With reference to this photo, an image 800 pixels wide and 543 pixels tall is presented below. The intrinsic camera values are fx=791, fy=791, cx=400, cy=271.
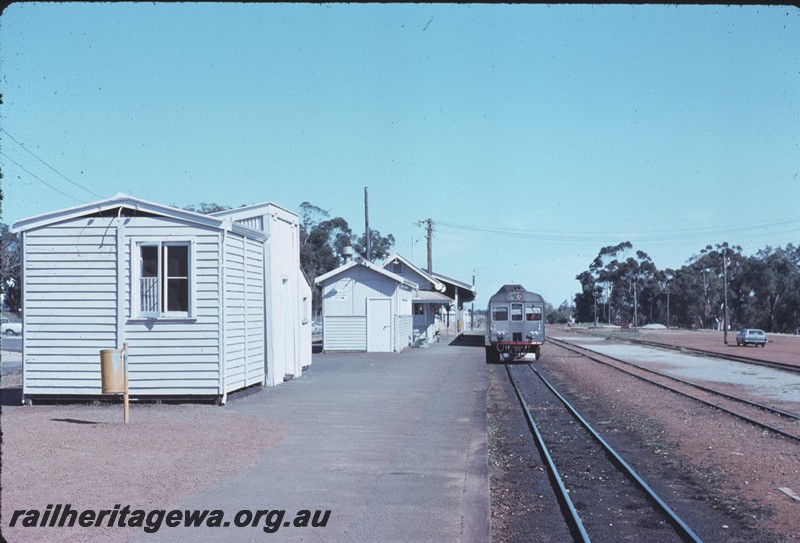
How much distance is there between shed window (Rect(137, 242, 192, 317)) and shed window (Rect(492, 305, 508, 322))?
20014mm

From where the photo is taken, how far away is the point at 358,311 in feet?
111

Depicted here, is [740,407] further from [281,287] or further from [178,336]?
[178,336]

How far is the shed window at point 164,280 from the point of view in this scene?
1442 centimetres

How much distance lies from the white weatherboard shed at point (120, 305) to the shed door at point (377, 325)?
1942cm

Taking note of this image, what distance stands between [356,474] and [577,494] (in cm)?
251

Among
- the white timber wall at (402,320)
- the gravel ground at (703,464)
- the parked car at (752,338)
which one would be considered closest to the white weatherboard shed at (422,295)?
the white timber wall at (402,320)

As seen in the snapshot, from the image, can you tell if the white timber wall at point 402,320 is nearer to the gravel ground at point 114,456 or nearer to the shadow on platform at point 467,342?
the shadow on platform at point 467,342

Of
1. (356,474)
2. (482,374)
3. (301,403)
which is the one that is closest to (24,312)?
(301,403)

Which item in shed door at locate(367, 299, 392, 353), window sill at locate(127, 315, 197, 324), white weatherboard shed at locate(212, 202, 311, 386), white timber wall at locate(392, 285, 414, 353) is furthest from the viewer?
white timber wall at locate(392, 285, 414, 353)

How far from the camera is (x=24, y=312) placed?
14367 mm

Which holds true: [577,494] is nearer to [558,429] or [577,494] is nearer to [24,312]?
[558,429]

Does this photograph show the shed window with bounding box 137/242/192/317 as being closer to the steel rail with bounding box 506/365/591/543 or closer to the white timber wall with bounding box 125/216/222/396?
the white timber wall with bounding box 125/216/222/396

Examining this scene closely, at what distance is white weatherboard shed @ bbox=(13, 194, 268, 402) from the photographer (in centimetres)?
1433

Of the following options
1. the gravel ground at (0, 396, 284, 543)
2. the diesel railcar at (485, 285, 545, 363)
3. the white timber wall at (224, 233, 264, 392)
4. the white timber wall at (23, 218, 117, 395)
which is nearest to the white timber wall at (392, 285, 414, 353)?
the diesel railcar at (485, 285, 545, 363)
